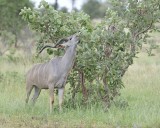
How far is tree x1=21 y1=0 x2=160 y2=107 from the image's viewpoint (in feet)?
28.9

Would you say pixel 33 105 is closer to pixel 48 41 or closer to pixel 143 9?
pixel 48 41

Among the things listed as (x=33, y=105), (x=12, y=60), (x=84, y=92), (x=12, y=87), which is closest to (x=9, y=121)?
(x=33, y=105)

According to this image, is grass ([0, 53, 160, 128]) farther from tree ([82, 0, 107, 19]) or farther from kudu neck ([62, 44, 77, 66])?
tree ([82, 0, 107, 19])

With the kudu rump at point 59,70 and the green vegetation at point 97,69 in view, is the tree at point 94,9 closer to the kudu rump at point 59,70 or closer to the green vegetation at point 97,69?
the green vegetation at point 97,69

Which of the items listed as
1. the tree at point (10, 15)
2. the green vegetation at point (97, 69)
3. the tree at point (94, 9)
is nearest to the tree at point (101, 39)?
the green vegetation at point (97, 69)

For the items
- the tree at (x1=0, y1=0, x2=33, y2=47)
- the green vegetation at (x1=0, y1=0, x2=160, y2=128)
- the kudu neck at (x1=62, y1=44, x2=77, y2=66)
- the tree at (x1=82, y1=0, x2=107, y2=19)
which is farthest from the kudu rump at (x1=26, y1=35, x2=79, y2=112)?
the tree at (x1=82, y1=0, x2=107, y2=19)

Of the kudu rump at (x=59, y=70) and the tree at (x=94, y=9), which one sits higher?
the tree at (x=94, y=9)

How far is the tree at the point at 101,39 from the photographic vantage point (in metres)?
8.80

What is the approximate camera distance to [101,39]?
877 cm

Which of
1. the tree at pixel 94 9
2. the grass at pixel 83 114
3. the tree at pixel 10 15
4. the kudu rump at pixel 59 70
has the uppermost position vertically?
the tree at pixel 94 9

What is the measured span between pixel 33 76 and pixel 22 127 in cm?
173

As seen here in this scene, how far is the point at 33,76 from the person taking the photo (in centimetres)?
912

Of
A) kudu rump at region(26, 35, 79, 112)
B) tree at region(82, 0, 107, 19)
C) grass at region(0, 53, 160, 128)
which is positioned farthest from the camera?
tree at region(82, 0, 107, 19)

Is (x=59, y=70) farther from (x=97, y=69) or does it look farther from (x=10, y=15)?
(x=10, y=15)
